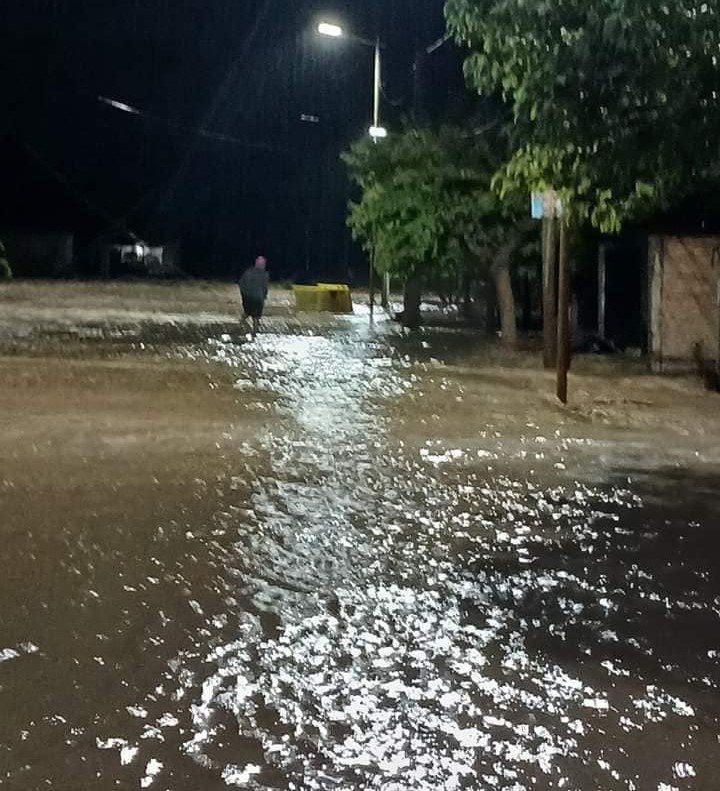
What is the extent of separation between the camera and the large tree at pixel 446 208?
22.8 m

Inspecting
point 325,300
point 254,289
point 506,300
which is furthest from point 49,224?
point 506,300

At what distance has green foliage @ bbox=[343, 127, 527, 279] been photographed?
22734mm

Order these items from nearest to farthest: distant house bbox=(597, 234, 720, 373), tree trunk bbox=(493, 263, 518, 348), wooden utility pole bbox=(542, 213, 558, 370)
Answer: wooden utility pole bbox=(542, 213, 558, 370), distant house bbox=(597, 234, 720, 373), tree trunk bbox=(493, 263, 518, 348)

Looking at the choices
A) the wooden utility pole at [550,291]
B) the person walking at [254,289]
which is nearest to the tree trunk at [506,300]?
the wooden utility pole at [550,291]

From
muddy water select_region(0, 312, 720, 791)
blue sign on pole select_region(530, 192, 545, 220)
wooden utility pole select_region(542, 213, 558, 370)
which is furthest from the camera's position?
wooden utility pole select_region(542, 213, 558, 370)

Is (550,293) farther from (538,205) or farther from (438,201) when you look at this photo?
(438,201)

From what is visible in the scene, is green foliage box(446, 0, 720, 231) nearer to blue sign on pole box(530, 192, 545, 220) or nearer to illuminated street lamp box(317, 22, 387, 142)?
blue sign on pole box(530, 192, 545, 220)

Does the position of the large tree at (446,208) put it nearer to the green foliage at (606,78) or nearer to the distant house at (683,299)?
the distant house at (683,299)

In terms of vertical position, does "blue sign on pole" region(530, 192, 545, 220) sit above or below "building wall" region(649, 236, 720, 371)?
above

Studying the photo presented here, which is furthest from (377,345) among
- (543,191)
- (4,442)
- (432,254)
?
(4,442)

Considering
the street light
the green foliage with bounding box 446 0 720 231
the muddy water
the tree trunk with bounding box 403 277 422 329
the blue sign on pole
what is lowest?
the muddy water

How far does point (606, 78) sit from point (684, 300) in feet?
29.0

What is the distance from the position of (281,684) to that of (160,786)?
1132mm

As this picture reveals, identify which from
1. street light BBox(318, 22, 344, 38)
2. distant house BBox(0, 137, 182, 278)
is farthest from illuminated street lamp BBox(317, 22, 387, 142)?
distant house BBox(0, 137, 182, 278)
